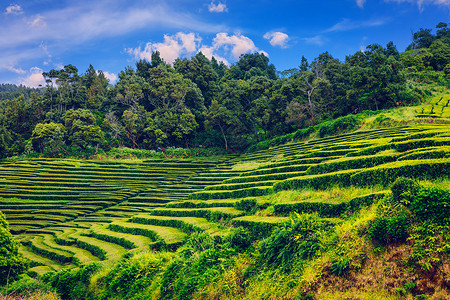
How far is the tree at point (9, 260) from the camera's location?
955 centimetres

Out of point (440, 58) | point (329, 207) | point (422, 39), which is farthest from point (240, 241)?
point (422, 39)

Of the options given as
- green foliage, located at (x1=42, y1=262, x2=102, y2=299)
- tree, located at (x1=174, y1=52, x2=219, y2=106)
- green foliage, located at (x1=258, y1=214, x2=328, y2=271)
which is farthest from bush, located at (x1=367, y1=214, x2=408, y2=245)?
tree, located at (x1=174, y1=52, x2=219, y2=106)

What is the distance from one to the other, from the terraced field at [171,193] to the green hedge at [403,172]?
2cm

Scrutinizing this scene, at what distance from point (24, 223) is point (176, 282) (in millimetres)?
14654

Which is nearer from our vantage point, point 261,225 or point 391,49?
point 261,225

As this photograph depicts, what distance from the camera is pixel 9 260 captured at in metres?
9.62

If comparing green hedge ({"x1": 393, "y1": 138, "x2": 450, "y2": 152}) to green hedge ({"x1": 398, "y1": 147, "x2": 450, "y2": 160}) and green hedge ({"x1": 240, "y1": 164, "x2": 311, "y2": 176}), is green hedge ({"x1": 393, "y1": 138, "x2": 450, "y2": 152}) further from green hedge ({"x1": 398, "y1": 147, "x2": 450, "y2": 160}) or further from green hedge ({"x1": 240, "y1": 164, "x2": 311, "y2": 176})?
green hedge ({"x1": 240, "y1": 164, "x2": 311, "y2": 176})

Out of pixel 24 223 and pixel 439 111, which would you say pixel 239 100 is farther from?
pixel 24 223

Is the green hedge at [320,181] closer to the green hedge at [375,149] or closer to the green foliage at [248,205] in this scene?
the green foliage at [248,205]

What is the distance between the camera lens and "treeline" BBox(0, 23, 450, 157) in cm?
2589

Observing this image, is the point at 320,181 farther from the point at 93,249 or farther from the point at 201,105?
the point at 201,105

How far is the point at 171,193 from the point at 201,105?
24.2 metres

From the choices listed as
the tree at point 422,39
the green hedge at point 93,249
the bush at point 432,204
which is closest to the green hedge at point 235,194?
the green hedge at point 93,249

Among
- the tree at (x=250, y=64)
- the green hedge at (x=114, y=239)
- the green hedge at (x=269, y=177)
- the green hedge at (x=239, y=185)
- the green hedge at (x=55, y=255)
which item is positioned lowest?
the green hedge at (x=55, y=255)
